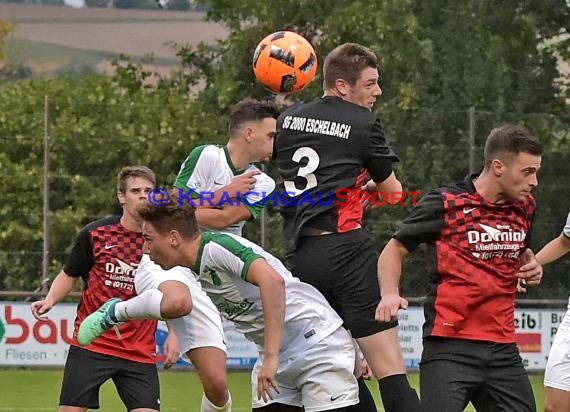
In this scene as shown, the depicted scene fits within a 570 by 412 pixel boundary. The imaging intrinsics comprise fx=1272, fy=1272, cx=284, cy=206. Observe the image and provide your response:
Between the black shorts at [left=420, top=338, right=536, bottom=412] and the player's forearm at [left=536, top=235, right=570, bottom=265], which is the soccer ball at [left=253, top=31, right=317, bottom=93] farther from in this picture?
the black shorts at [left=420, top=338, right=536, bottom=412]

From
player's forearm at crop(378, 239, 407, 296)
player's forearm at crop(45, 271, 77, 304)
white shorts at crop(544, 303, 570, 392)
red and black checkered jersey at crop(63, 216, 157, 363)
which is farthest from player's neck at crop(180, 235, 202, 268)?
white shorts at crop(544, 303, 570, 392)

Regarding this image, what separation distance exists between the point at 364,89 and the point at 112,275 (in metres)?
2.08

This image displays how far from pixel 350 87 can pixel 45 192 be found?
28.1 feet

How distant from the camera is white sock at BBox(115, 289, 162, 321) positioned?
6098mm

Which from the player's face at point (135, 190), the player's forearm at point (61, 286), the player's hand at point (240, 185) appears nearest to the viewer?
the player's hand at point (240, 185)

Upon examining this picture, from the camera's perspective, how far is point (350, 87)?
658 cm

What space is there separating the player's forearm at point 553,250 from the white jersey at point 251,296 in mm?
1801

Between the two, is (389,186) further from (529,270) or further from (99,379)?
(99,379)

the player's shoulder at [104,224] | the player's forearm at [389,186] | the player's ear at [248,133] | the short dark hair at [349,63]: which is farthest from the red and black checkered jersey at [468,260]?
the player's shoulder at [104,224]

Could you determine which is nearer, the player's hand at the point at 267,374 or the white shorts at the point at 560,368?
the player's hand at the point at 267,374

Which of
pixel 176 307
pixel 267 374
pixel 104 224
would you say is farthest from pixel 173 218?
pixel 104 224

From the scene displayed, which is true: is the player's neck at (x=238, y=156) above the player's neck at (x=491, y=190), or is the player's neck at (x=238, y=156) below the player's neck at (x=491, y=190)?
above

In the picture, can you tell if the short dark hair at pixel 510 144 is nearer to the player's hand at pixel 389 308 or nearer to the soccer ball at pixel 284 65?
the player's hand at pixel 389 308

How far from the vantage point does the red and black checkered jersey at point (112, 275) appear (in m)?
7.60
